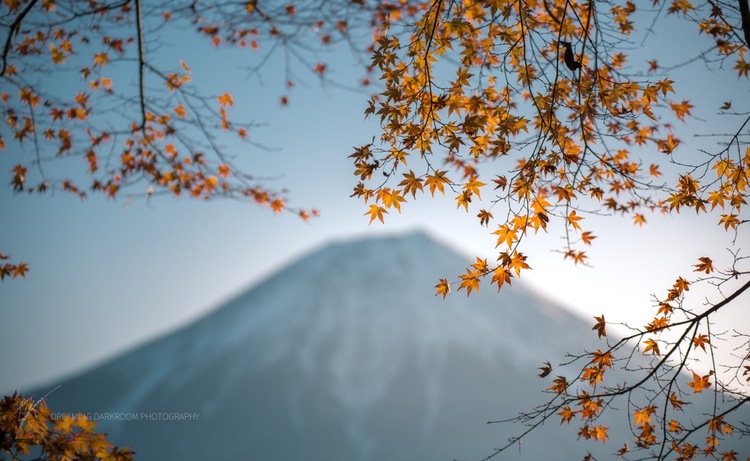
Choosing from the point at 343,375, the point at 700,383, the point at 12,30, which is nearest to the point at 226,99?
the point at 12,30

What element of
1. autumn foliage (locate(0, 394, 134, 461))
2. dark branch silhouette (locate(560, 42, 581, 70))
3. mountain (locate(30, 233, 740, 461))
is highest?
mountain (locate(30, 233, 740, 461))

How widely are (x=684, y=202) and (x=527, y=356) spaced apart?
5793 cm

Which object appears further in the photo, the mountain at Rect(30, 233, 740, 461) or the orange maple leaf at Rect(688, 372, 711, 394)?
the mountain at Rect(30, 233, 740, 461)

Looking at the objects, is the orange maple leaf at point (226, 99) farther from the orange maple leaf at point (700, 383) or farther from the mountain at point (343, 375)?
the mountain at point (343, 375)

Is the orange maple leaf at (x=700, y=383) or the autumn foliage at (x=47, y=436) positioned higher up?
the orange maple leaf at (x=700, y=383)

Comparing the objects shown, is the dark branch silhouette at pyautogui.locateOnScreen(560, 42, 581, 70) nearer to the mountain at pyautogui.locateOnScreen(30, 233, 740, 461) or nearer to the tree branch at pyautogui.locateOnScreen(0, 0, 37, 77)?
the tree branch at pyautogui.locateOnScreen(0, 0, 37, 77)

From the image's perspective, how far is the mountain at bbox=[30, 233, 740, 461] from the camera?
4691cm

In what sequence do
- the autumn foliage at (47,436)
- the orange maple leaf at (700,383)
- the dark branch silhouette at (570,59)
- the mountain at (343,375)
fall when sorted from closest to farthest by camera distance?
1. the autumn foliage at (47,436)
2. the dark branch silhouette at (570,59)
3. the orange maple leaf at (700,383)
4. the mountain at (343,375)

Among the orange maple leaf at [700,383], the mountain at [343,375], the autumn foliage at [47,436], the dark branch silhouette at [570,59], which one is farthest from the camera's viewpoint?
the mountain at [343,375]

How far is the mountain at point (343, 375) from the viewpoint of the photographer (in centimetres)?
4691

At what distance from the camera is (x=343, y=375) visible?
5650 centimetres

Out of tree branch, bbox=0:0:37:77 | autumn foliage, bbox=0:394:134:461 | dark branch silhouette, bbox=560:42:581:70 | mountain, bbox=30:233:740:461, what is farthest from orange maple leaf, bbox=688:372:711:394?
mountain, bbox=30:233:740:461

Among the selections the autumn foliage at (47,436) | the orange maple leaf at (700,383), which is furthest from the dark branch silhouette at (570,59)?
the autumn foliage at (47,436)

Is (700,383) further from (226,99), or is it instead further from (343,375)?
(343,375)
